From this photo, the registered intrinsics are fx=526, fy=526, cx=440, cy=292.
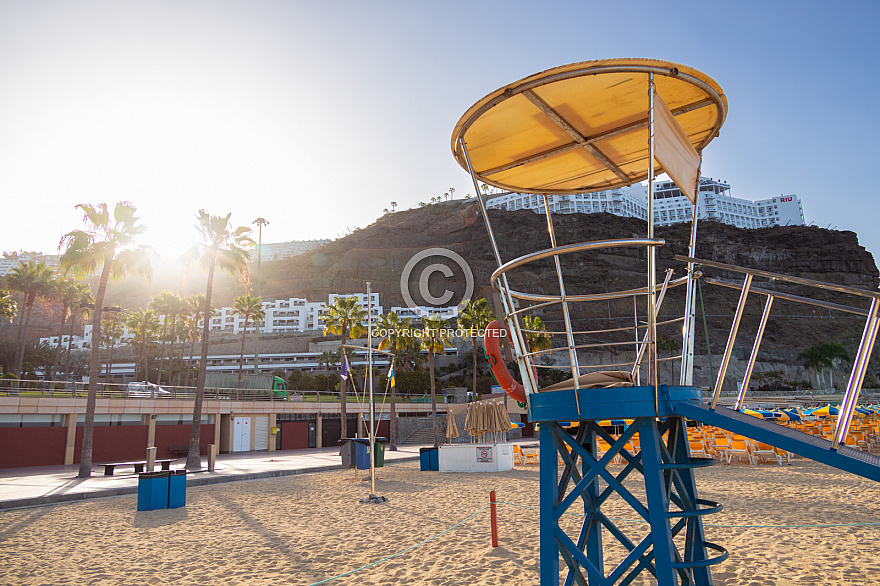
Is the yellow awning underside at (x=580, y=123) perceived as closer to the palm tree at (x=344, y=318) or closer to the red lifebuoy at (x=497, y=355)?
the red lifebuoy at (x=497, y=355)

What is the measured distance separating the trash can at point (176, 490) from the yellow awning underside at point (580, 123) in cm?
1150

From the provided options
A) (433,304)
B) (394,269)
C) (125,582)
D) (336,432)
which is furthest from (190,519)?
(394,269)

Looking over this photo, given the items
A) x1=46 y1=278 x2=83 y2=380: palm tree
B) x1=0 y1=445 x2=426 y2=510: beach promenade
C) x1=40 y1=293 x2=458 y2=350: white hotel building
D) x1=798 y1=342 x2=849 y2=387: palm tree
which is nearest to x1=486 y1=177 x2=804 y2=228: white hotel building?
x1=40 y1=293 x2=458 y2=350: white hotel building

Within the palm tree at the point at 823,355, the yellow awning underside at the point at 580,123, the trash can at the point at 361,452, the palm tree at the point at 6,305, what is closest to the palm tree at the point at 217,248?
the trash can at the point at 361,452

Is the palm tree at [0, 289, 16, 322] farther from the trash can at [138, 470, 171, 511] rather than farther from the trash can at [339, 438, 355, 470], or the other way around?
the trash can at [138, 470, 171, 511]

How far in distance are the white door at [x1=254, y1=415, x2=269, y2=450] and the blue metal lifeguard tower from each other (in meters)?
33.8

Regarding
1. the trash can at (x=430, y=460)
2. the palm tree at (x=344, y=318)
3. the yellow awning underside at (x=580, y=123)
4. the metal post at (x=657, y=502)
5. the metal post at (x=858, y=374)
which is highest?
the palm tree at (x=344, y=318)

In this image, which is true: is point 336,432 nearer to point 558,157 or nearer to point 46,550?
point 46,550

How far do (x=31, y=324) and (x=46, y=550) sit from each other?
144m

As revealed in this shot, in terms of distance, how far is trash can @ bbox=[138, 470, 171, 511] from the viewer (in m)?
12.3

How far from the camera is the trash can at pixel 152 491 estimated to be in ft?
40.3

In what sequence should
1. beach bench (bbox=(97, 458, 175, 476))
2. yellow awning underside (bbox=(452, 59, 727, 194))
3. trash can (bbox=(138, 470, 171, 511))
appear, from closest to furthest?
yellow awning underside (bbox=(452, 59, 727, 194)), trash can (bbox=(138, 470, 171, 511)), beach bench (bbox=(97, 458, 175, 476))

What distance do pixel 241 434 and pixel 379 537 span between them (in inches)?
1118

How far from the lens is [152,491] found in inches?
487
